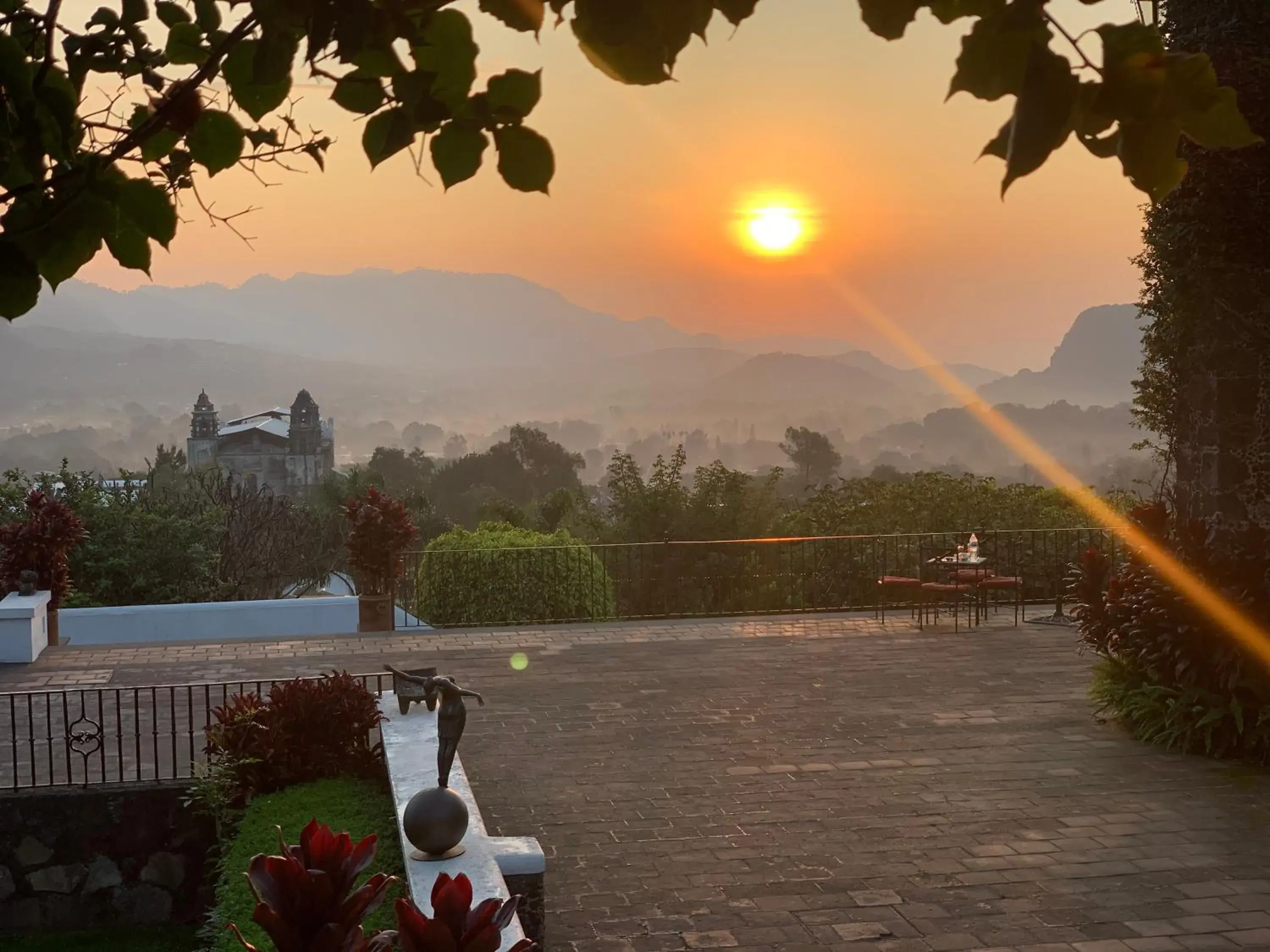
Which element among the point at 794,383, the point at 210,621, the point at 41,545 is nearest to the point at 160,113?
the point at 41,545

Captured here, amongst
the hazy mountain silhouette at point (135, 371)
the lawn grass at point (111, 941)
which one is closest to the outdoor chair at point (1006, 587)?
the lawn grass at point (111, 941)

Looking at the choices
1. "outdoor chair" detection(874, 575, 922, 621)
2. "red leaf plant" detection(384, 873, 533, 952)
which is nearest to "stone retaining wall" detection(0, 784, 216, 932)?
"red leaf plant" detection(384, 873, 533, 952)

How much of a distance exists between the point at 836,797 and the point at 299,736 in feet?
11.8

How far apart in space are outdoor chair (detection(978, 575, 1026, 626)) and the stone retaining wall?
9771 mm

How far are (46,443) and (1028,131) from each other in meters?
141

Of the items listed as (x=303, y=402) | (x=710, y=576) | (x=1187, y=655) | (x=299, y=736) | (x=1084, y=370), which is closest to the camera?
(x=299, y=736)

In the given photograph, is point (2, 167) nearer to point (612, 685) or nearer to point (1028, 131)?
point (1028, 131)

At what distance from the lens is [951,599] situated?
58.6 feet

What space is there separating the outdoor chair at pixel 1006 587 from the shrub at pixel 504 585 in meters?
5.11

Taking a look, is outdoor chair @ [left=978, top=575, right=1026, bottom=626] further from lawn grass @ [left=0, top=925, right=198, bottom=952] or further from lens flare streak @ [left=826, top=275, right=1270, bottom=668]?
lawn grass @ [left=0, top=925, right=198, bottom=952]

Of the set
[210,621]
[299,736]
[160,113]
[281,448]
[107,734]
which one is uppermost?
[281,448]

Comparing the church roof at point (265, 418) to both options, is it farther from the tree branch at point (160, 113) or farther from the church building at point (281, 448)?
the tree branch at point (160, 113)

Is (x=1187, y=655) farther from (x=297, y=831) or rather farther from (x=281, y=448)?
(x=281, y=448)

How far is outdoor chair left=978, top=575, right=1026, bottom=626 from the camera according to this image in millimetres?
15453
